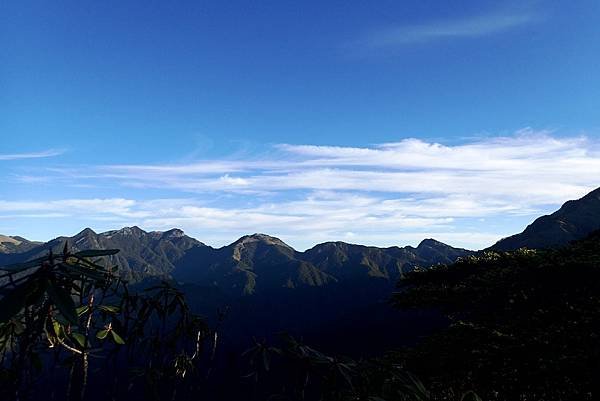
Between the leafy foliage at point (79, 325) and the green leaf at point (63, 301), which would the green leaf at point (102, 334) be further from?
the green leaf at point (63, 301)

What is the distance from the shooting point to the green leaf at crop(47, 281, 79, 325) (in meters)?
3.16

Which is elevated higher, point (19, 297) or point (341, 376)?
point (19, 297)

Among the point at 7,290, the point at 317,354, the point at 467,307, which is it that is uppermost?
Result: the point at 7,290

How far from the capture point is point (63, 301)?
131 inches

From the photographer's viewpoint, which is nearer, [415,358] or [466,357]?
[466,357]

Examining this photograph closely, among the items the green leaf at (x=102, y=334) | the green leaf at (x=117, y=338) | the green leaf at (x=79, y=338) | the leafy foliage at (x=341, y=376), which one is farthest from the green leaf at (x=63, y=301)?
the green leaf at (x=102, y=334)

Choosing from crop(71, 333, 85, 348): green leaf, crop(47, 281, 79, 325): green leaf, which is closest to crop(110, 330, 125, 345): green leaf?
crop(71, 333, 85, 348): green leaf

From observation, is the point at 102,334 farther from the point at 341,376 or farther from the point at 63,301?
the point at 63,301

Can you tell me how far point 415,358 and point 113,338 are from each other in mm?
21001

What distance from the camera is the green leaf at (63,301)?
124 inches

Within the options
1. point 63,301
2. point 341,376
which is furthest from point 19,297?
point 341,376

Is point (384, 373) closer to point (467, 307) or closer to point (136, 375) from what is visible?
point (136, 375)

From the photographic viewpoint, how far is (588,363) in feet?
55.9

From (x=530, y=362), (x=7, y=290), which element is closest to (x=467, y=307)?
(x=530, y=362)
